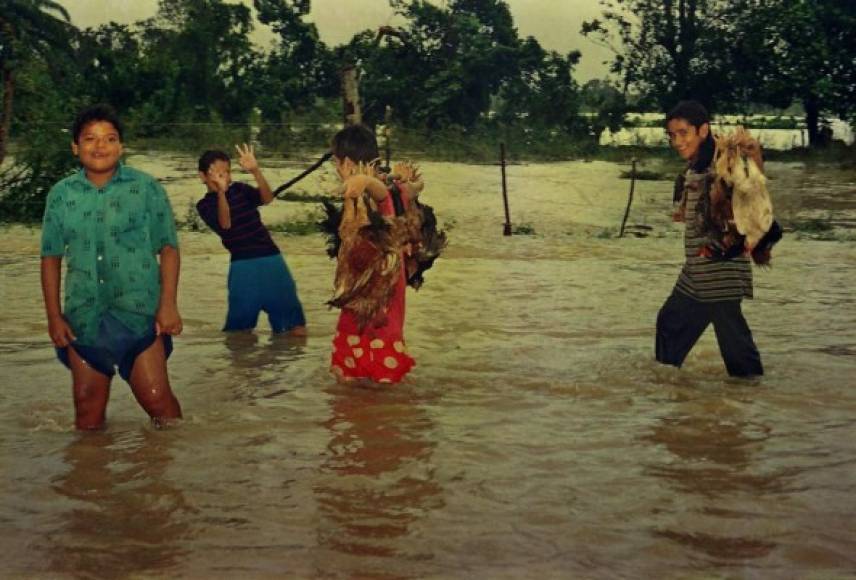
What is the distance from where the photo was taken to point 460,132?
36.2m

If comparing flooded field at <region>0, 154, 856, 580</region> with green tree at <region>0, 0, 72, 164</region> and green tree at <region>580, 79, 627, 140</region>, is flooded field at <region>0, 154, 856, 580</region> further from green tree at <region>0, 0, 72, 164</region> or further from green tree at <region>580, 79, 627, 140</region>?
green tree at <region>580, 79, 627, 140</region>

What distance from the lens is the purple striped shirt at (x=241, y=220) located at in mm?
8531

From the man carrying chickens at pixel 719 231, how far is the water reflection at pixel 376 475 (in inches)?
63.6

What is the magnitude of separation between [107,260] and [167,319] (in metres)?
0.34

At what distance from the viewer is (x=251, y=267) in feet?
28.5

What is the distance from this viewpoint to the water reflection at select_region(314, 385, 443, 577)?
461 cm

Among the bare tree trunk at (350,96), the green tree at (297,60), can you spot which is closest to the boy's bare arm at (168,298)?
the bare tree trunk at (350,96)

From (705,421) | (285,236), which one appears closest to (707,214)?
(705,421)

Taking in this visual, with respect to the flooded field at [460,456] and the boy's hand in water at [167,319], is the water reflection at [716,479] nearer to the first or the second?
the flooded field at [460,456]

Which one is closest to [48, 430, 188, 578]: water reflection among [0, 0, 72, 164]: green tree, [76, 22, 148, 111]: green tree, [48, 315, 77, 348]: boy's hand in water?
[48, 315, 77, 348]: boy's hand in water

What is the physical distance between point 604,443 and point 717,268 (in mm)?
1510

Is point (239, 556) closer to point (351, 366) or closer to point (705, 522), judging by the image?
point (705, 522)

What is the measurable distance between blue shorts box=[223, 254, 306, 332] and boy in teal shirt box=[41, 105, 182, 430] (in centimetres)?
298

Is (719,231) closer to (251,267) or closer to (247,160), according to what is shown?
(247,160)
